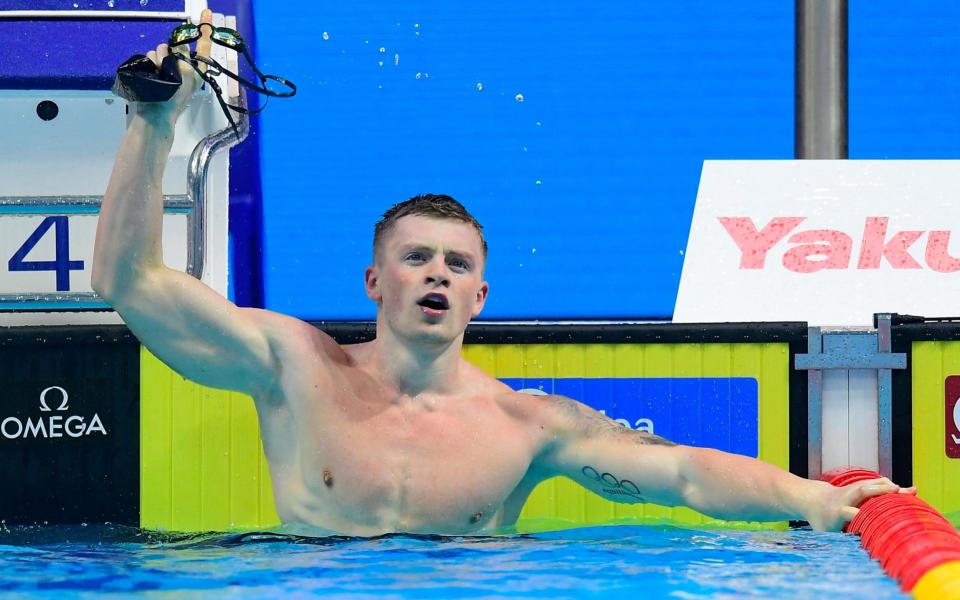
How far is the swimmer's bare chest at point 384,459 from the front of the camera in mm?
3172

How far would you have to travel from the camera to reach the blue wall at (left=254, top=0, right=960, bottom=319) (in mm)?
5102

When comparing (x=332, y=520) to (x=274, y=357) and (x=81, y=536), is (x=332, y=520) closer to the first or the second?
(x=274, y=357)

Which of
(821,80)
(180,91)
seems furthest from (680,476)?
(821,80)

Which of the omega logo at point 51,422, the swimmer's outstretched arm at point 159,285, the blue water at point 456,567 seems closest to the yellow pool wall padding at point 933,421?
the blue water at point 456,567

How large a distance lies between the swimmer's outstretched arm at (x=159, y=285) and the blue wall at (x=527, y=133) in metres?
1.95

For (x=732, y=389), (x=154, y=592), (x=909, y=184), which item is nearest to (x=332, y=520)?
(x=154, y=592)

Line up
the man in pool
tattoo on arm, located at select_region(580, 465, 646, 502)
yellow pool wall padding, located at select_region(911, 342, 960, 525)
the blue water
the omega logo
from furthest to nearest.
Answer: yellow pool wall padding, located at select_region(911, 342, 960, 525), the omega logo, tattoo on arm, located at select_region(580, 465, 646, 502), the man in pool, the blue water

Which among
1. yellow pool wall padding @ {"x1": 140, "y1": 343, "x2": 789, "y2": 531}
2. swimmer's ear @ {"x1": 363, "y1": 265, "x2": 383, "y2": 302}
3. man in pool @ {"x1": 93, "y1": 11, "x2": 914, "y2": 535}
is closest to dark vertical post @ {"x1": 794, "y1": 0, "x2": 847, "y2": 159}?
yellow pool wall padding @ {"x1": 140, "y1": 343, "x2": 789, "y2": 531}

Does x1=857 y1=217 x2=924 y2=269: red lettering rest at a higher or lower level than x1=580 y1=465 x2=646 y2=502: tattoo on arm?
higher

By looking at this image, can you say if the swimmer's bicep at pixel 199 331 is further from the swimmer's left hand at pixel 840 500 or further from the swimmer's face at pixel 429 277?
the swimmer's left hand at pixel 840 500

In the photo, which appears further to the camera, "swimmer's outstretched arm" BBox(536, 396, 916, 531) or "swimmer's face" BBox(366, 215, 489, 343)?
"swimmer's face" BBox(366, 215, 489, 343)

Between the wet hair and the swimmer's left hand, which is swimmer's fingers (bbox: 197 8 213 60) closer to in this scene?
the wet hair

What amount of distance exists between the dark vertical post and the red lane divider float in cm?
245

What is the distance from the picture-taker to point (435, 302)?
3.18m
